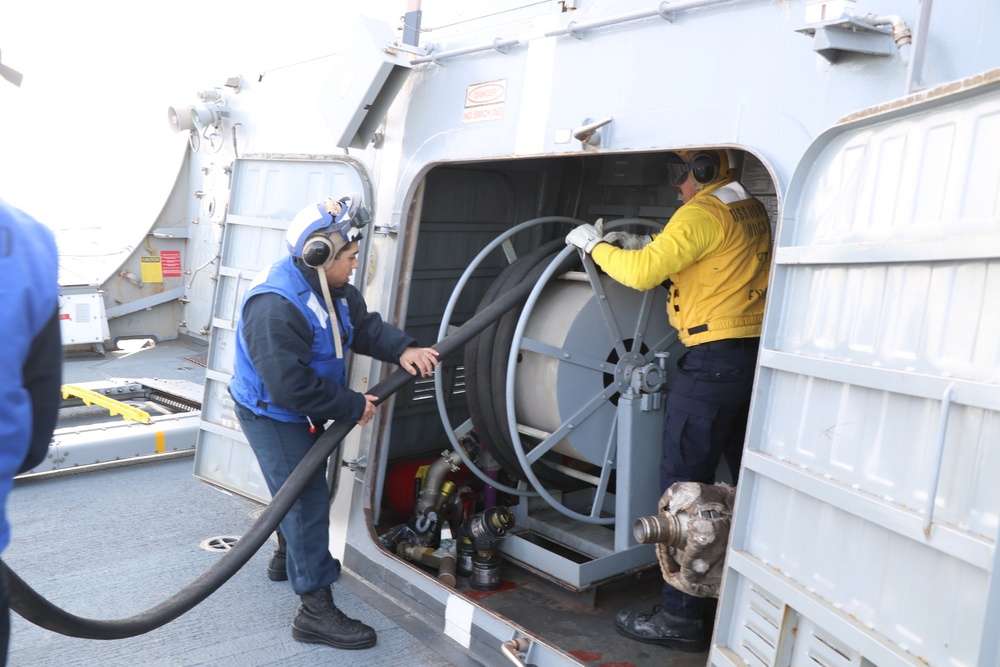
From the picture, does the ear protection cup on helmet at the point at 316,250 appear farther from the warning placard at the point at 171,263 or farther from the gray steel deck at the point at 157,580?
the warning placard at the point at 171,263

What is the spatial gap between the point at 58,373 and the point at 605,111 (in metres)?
2.07

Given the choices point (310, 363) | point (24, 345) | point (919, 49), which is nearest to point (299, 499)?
point (310, 363)

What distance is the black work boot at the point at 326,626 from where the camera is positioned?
11.8ft

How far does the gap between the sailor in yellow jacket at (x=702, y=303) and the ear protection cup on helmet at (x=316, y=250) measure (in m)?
1.03

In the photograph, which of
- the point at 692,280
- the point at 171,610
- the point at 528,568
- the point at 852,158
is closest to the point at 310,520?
the point at 171,610

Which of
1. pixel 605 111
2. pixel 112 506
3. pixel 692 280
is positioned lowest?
pixel 112 506

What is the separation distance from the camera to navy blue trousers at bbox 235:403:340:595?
360 centimetres

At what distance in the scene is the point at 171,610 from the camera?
3014 mm

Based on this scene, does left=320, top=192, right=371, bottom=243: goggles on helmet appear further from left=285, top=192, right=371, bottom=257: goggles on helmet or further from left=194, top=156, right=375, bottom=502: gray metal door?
left=194, top=156, right=375, bottom=502: gray metal door

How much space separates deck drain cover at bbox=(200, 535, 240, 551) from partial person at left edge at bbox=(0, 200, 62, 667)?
2.89 metres

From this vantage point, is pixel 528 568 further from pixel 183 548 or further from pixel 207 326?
pixel 207 326

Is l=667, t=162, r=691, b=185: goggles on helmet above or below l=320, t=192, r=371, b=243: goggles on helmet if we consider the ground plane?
above

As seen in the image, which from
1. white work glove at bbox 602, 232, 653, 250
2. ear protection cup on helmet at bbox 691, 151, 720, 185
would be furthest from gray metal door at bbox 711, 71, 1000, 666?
white work glove at bbox 602, 232, 653, 250

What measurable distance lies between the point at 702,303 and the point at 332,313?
149 cm
